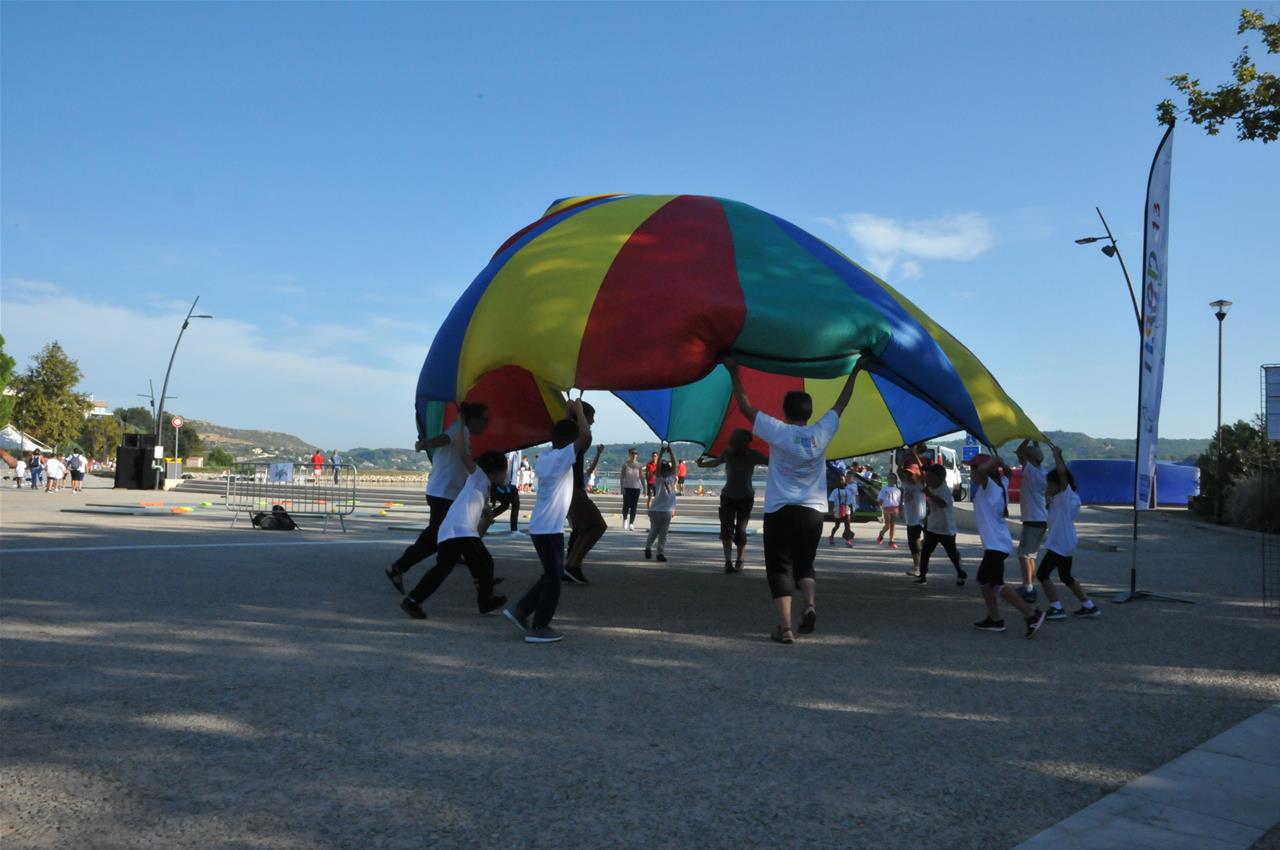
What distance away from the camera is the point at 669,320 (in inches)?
294

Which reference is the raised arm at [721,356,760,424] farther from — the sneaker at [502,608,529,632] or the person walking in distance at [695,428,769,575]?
the person walking in distance at [695,428,769,575]

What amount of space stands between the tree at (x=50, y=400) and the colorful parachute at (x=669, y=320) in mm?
67893

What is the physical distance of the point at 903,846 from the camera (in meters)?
3.26

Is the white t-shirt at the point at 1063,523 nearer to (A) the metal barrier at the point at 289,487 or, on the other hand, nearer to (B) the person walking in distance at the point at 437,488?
(B) the person walking in distance at the point at 437,488

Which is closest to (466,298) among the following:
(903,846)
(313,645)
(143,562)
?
(313,645)

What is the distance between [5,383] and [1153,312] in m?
71.3

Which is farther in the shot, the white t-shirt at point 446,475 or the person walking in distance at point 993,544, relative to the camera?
the white t-shirt at point 446,475

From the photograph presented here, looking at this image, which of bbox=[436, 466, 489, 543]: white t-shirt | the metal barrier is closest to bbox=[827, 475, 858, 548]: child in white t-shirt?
the metal barrier

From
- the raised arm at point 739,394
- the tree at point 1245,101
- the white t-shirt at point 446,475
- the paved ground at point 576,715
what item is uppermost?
the tree at point 1245,101

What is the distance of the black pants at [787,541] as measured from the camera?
690 centimetres

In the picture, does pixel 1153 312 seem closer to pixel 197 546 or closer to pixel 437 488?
pixel 437 488

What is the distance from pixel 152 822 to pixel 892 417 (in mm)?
10680

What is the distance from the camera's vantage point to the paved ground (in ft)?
11.3

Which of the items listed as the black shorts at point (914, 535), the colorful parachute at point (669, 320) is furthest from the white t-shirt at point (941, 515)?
the colorful parachute at point (669, 320)
